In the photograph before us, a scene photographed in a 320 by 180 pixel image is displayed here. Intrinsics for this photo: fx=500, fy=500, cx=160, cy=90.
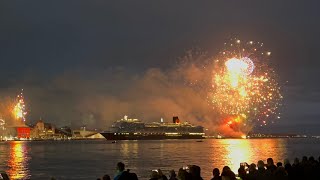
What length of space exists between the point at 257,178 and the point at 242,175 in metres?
0.59

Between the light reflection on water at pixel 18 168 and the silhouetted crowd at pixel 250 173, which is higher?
the silhouetted crowd at pixel 250 173

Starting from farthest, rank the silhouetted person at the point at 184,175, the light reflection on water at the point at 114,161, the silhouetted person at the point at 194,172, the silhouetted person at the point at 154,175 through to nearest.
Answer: the light reflection on water at the point at 114,161 < the silhouetted person at the point at 154,175 < the silhouetted person at the point at 194,172 < the silhouetted person at the point at 184,175

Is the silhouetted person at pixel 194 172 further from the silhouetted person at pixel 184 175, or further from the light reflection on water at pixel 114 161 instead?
the light reflection on water at pixel 114 161

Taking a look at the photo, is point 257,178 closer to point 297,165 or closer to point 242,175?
point 242,175

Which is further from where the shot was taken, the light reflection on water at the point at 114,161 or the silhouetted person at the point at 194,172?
the light reflection on water at the point at 114,161

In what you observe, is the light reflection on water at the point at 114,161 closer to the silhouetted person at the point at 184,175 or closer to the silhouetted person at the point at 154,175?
the silhouetted person at the point at 154,175

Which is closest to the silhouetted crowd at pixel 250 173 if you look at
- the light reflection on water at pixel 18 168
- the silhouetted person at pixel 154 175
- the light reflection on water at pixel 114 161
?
the silhouetted person at pixel 154 175

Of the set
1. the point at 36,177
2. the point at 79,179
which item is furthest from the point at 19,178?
the point at 79,179

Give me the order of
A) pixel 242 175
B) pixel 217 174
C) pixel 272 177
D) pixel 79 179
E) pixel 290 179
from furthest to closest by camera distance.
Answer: pixel 79 179 → pixel 290 179 → pixel 242 175 → pixel 272 177 → pixel 217 174

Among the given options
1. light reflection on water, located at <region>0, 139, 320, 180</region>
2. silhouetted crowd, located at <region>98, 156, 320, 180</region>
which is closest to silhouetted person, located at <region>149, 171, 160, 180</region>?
A: silhouetted crowd, located at <region>98, 156, 320, 180</region>

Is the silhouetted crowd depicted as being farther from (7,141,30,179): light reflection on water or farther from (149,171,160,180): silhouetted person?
(7,141,30,179): light reflection on water

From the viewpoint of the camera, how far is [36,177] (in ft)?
148

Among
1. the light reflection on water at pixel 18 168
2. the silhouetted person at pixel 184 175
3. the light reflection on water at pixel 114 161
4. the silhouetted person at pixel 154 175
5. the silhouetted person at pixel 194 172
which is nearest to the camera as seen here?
the silhouetted person at pixel 184 175

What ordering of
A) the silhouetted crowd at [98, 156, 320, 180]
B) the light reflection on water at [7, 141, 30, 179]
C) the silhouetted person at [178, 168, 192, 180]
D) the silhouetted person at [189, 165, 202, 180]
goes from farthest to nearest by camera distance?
the light reflection on water at [7, 141, 30, 179], the silhouetted person at [189, 165, 202, 180], the silhouetted crowd at [98, 156, 320, 180], the silhouetted person at [178, 168, 192, 180]
